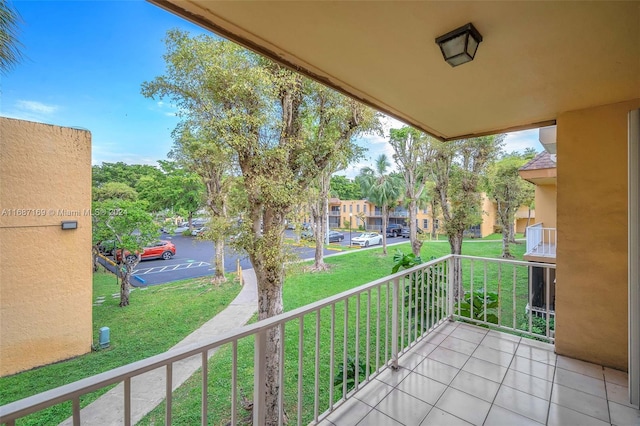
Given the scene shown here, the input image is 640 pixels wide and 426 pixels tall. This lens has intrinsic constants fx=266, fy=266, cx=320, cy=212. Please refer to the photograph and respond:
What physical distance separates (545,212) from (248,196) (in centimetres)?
1025

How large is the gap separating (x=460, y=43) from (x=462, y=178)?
7.66 metres

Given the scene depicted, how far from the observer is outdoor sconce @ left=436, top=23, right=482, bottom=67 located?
1.41 meters

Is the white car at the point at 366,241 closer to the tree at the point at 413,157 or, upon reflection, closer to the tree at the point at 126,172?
the tree at the point at 413,157

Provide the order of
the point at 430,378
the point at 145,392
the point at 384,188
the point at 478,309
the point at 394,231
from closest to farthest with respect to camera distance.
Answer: the point at 430,378 → the point at 478,309 → the point at 145,392 → the point at 384,188 → the point at 394,231

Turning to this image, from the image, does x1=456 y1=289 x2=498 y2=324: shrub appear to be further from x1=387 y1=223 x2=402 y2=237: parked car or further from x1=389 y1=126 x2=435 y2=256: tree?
x1=387 y1=223 x2=402 y2=237: parked car

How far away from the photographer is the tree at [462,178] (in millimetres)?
8016

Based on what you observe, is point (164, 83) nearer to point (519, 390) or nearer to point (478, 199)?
point (519, 390)

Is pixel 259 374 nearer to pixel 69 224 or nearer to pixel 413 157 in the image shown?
pixel 69 224

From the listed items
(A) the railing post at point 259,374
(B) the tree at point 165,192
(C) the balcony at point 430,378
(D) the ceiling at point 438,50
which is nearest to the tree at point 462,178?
(C) the balcony at point 430,378

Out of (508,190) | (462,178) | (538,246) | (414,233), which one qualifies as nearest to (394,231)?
(508,190)

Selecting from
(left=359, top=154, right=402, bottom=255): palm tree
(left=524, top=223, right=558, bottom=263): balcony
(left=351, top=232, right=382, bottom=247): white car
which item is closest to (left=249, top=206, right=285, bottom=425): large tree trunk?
(left=524, top=223, right=558, bottom=263): balcony

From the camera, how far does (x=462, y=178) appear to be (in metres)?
8.21

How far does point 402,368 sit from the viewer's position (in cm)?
234

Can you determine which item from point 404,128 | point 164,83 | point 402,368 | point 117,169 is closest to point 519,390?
point 402,368
